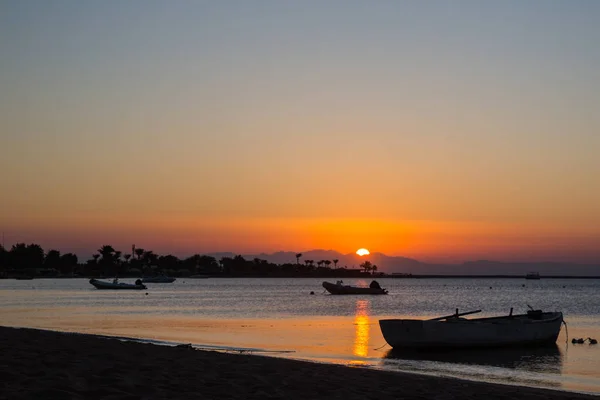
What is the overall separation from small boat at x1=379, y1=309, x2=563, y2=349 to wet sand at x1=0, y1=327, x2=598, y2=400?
14820 mm

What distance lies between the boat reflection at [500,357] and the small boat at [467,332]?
Answer: 1.17ft

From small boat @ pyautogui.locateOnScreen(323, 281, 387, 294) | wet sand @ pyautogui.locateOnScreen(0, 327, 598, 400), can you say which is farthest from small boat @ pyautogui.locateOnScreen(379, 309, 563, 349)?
small boat @ pyautogui.locateOnScreen(323, 281, 387, 294)

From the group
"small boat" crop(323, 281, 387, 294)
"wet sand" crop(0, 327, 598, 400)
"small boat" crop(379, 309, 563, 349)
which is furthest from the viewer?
"small boat" crop(323, 281, 387, 294)

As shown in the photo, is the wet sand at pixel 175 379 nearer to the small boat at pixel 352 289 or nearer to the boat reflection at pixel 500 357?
the boat reflection at pixel 500 357

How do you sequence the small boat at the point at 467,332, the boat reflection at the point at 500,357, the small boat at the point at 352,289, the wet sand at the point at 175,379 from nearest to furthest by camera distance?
the wet sand at the point at 175,379 < the boat reflection at the point at 500,357 < the small boat at the point at 467,332 < the small boat at the point at 352,289

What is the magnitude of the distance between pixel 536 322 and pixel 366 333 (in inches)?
465

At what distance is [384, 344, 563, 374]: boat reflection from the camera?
99.3 feet

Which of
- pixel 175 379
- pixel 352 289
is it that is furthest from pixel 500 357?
pixel 352 289

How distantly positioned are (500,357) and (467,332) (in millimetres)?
2191

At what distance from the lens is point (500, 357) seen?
33.1m

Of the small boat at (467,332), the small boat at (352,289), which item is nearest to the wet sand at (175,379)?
the small boat at (467,332)

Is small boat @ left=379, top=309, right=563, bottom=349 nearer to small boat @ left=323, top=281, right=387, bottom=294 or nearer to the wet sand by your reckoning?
the wet sand

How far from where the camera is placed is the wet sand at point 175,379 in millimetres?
11961

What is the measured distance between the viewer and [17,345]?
1769 cm
